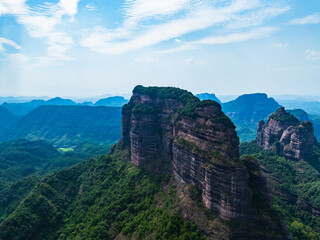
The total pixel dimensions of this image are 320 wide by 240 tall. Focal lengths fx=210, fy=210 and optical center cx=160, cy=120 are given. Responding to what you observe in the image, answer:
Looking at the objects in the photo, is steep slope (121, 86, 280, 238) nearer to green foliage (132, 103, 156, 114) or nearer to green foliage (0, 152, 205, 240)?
green foliage (132, 103, 156, 114)

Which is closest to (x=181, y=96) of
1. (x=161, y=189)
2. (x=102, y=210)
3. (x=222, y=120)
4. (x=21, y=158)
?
(x=222, y=120)

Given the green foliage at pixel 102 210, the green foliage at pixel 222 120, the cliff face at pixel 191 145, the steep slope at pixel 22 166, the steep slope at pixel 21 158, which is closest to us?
the cliff face at pixel 191 145

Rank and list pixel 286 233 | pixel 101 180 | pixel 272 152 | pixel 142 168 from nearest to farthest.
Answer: pixel 286 233 < pixel 142 168 < pixel 101 180 < pixel 272 152

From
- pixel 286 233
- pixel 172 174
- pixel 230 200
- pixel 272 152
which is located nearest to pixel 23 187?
pixel 172 174

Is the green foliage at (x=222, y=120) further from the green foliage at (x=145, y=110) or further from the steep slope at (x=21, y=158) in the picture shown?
the steep slope at (x=21, y=158)

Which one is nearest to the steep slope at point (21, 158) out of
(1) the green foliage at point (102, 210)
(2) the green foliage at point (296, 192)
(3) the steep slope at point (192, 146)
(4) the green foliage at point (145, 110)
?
(1) the green foliage at point (102, 210)

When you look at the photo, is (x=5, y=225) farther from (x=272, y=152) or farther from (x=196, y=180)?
(x=272, y=152)

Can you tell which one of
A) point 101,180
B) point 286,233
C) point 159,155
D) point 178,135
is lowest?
point 101,180
